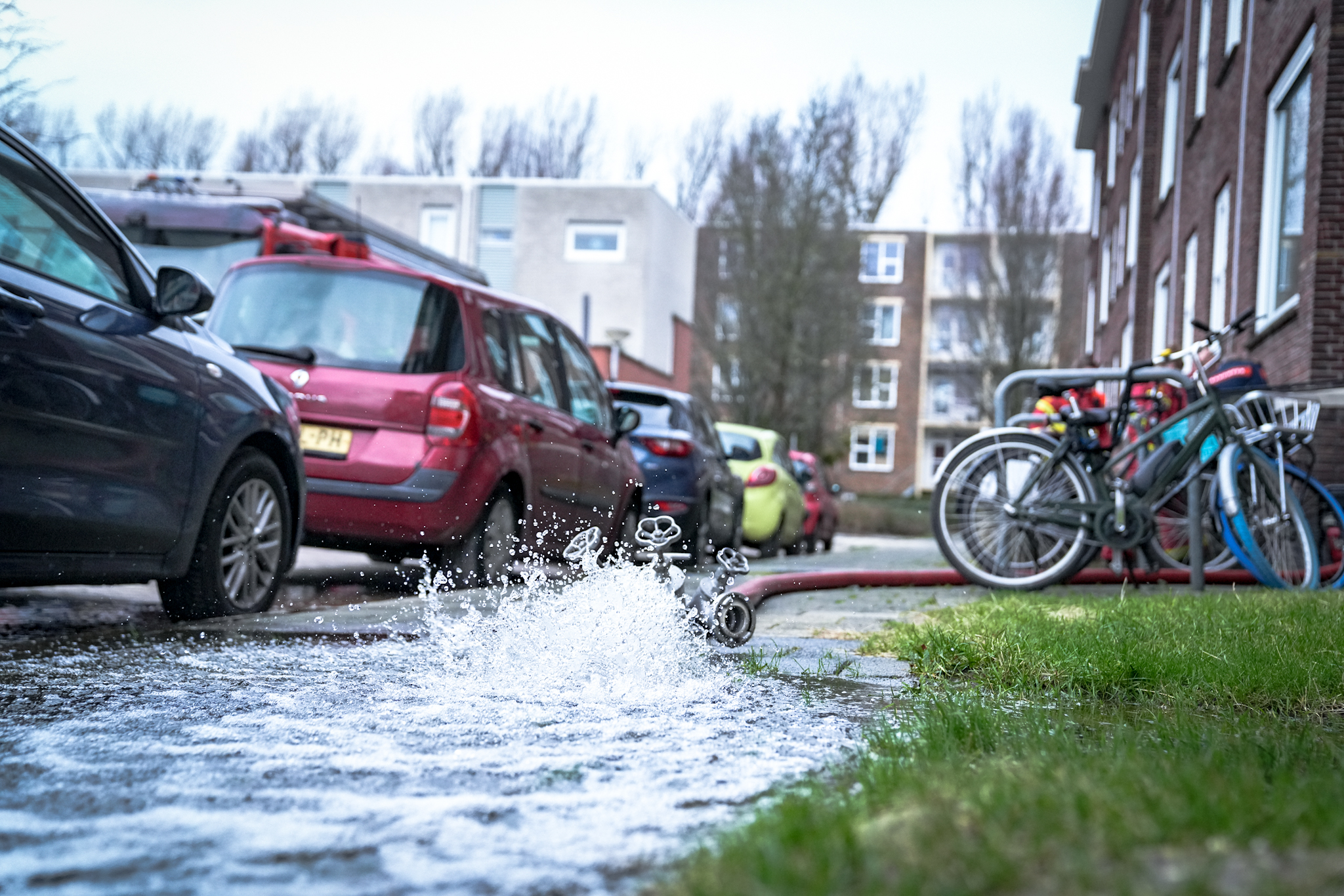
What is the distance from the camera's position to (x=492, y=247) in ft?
147

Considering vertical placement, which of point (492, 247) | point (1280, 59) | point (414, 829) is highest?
point (492, 247)

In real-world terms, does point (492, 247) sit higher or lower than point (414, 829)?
higher

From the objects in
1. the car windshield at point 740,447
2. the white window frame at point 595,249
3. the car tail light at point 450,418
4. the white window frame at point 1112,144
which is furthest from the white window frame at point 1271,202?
the white window frame at point 595,249

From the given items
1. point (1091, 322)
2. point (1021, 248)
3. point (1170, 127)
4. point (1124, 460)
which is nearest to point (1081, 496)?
point (1124, 460)

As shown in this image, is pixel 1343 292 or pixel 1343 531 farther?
pixel 1343 292

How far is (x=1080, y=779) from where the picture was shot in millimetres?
2371

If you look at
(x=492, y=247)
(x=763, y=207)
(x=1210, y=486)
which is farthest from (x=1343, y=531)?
(x=492, y=247)

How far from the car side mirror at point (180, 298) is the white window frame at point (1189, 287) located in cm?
1418

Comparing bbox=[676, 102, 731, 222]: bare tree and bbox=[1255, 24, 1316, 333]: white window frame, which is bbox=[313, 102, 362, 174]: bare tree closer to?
bbox=[676, 102, 731, 222]: bare tree

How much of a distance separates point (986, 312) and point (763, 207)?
1659 centimetres

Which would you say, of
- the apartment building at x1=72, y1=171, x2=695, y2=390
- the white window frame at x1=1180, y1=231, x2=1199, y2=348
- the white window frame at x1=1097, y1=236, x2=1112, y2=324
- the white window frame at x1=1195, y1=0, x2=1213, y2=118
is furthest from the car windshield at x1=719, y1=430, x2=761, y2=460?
the apartment building at x1=72, y1=171, x2=695, y2=390

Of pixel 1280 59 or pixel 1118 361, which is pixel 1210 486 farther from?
pixel 1118 361

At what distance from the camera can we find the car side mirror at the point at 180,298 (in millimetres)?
5641

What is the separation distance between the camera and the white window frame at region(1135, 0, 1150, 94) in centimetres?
2400
